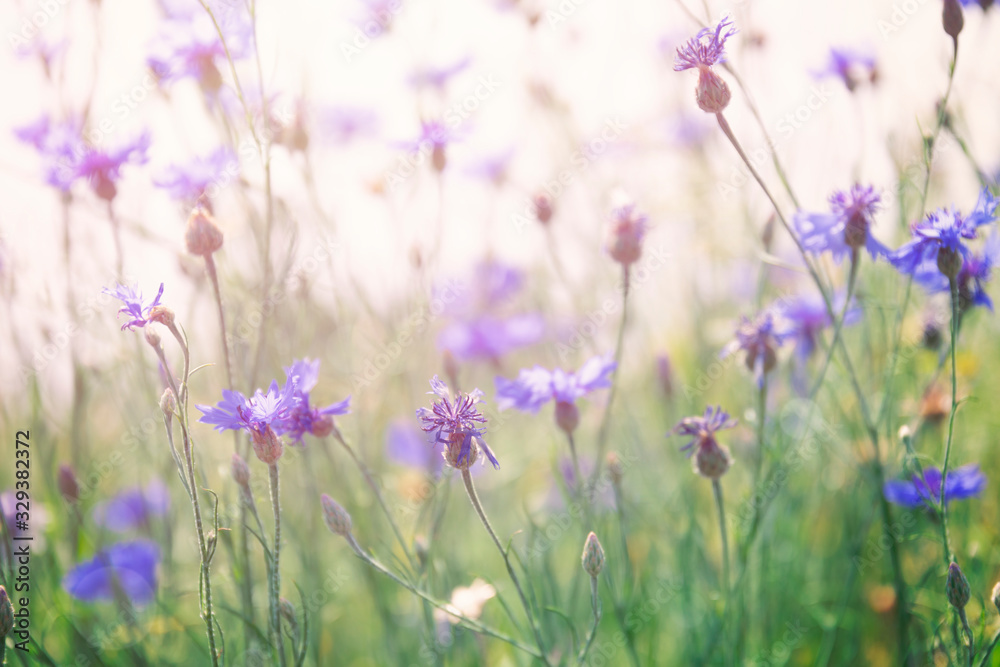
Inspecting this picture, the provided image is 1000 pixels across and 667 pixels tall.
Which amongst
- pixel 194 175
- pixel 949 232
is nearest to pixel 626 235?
pixel 949 232

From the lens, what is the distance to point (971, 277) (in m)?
1.24

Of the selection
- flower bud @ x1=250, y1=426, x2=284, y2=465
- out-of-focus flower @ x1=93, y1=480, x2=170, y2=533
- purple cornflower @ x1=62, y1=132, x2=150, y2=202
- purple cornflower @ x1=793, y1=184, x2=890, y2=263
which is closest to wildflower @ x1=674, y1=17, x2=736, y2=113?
purple cornflower @ x1=793, y1=184, x2=890, y2=263

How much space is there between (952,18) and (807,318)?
658 millimetres

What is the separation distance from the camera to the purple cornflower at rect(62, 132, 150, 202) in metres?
1.29

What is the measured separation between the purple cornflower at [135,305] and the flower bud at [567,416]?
59 cm

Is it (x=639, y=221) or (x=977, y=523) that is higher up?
(x=639, y=221)

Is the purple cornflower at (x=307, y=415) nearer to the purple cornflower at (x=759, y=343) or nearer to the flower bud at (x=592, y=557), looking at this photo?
the flower bud at (x=592, y=557)

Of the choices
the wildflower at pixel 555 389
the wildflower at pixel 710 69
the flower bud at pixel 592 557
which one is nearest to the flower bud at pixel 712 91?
the wildflower at pixel 710 69

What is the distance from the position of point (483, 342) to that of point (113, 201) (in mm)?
863

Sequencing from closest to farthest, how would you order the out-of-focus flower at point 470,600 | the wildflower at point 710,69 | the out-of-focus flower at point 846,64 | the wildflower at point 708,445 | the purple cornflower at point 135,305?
the purple cornflower at point 135,305 → the wildflower at point 710,69 → the wildflower at point 708,445 → the out-of-focus flower at point 470,600 → the out-of-focus flower at point 846,64

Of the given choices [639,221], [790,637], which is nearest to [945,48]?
[639,221]

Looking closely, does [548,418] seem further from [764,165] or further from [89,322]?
[89,322]

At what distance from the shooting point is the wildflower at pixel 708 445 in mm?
1102

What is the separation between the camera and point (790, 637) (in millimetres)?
1477
